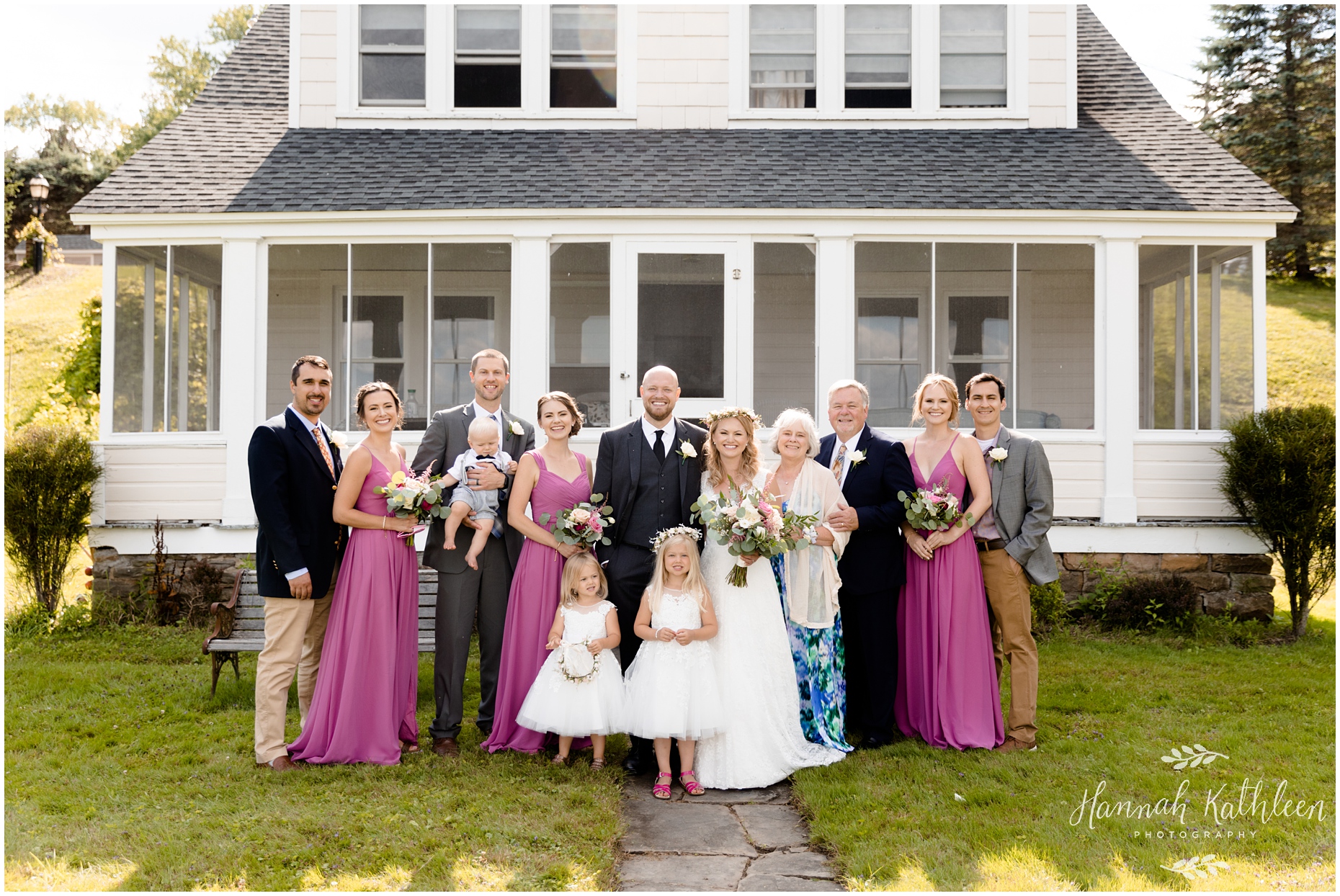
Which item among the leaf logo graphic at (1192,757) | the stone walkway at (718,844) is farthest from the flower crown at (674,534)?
the leaf logo graphic at (1192,757)

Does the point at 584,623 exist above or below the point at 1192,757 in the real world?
above

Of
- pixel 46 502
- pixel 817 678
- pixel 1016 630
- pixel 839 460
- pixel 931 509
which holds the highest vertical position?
pixel 839 460

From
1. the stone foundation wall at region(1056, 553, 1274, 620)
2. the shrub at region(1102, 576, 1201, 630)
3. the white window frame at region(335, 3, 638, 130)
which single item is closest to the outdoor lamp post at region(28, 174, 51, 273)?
the white window frame at region(335, 3, 638, 130)

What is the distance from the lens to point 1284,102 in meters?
26.7

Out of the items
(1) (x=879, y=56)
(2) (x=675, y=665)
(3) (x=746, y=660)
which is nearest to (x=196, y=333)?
(1) (x=879, y=56)

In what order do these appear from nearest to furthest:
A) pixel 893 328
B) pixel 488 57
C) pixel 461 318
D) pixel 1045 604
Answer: pixel 1045 604, pixel 488 57, pixel 461 318, pixel 893 328

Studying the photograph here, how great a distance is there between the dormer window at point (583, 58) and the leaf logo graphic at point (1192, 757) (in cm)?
819

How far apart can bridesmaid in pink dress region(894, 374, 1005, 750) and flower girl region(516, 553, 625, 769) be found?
187 centimetres

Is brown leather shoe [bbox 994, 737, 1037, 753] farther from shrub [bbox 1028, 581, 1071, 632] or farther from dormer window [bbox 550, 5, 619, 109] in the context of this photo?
dormer window [bbox 550, 5, 619, 109]

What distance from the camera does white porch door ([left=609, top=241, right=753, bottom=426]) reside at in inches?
372

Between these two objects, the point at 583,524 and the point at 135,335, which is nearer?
the point at 583,524

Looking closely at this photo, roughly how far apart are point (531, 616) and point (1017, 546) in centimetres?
282

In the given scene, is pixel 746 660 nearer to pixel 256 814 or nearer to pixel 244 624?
pixel 256 814

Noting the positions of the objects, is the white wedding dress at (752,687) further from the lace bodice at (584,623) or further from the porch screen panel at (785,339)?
the porch screen panel at (785,339)
